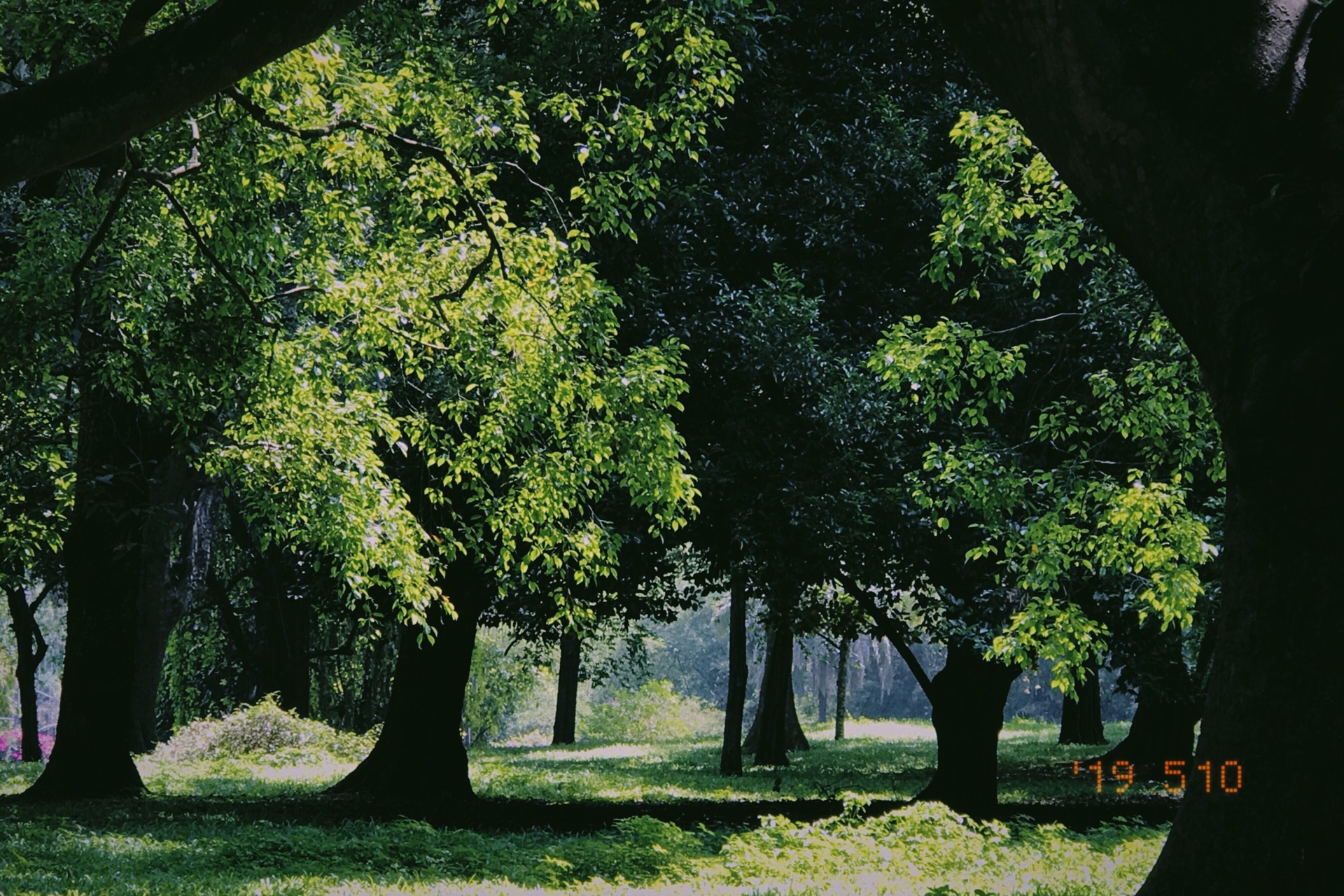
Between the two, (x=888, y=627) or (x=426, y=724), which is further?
(x=888, y=627)

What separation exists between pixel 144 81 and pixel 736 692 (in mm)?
22896

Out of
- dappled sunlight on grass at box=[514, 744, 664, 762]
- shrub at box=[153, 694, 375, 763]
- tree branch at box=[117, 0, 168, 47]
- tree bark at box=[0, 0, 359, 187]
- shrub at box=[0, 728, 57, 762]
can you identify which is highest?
tree branch at box=[117, 0, 168, 47]

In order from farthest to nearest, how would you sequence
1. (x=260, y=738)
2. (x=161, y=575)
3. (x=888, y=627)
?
1. (x=260, y=738)
2. (x=161, y=575)
3. (x=888, y=627)

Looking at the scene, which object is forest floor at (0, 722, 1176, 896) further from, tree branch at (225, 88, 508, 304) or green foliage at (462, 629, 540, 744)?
green foliage at (462, 629, 540, 744)

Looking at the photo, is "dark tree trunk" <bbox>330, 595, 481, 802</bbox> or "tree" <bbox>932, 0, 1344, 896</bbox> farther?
"dark tree trunk" <bbox>330, 595, 481, 802</bbox>

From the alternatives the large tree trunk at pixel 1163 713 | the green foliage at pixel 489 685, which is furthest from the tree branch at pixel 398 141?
the green foliage at pixel 489 685

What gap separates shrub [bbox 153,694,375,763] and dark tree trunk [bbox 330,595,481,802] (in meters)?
8.93

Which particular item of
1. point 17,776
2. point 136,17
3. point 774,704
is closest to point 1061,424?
point 136,17

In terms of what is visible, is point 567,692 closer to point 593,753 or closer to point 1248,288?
point 593,753

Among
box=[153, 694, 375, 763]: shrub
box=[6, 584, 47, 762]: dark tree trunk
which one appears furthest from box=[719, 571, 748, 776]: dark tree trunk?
box=[6, 584, 47, 762]: dark tree trunk

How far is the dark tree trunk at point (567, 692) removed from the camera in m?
34.4

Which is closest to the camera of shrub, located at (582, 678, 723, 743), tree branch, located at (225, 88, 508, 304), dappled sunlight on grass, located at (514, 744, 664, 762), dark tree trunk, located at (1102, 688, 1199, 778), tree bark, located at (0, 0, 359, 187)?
tree bark, located at (0, 0, 359, 187)

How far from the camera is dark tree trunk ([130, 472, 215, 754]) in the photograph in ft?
59.7

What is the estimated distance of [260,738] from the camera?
25359mm
